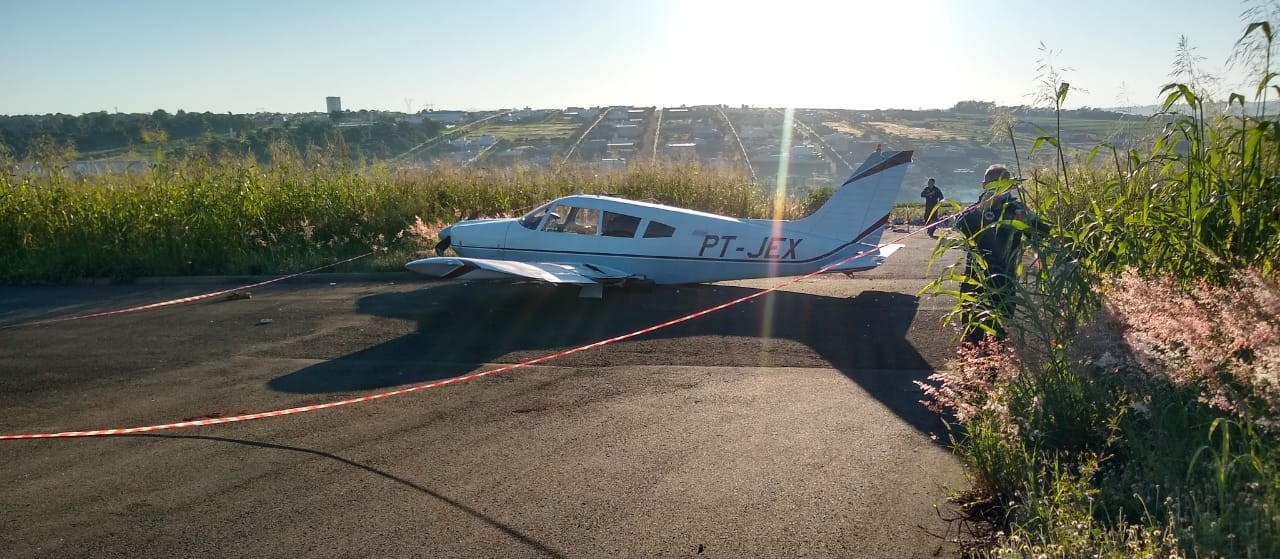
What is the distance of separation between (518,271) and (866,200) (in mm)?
5102

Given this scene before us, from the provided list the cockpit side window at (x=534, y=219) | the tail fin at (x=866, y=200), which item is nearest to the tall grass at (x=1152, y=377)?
the tail fin at (x=866, y=200)

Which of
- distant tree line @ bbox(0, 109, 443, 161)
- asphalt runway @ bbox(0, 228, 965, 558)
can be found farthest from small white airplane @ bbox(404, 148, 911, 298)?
distant tree line @ bbox(0, 109, 443, 161)

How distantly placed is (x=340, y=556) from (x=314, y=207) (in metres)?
15.4

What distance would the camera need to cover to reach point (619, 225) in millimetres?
12922

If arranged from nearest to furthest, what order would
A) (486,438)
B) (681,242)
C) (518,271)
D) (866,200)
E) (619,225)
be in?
(486,438)
(518,271)
(866,200)
(681,242)
(619,225)

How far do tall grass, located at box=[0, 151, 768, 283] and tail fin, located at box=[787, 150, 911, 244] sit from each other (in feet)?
25.9

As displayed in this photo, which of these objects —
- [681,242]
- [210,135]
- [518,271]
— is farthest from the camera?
[210,135]

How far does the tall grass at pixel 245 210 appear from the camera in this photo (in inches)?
644

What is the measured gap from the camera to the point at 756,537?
4.52 m

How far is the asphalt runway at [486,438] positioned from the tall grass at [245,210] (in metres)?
5.08

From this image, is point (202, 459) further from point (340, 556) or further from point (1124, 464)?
point (1124, 464)

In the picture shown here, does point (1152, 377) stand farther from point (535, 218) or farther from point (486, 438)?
point (535, 218)

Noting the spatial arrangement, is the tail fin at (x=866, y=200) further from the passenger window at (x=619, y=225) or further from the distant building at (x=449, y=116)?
the distant building at (x=449, y=116)

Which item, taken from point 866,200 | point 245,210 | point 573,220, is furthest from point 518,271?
point 245,210
